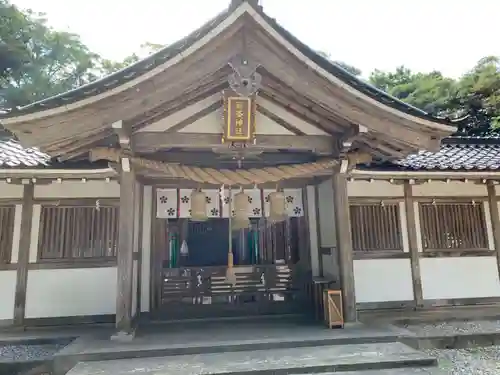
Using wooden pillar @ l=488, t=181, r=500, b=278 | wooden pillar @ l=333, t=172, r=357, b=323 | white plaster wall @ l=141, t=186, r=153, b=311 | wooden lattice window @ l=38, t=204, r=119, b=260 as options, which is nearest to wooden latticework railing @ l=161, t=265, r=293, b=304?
white plaster wall @ l=141, t=186, r=153, b=311

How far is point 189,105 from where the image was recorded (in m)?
5.96

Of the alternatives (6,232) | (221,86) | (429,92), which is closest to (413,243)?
(221,86)

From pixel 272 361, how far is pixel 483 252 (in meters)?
5.58

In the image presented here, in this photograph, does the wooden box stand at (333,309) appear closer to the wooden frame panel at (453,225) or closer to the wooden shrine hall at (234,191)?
the wooden shrine hall at (234,191)

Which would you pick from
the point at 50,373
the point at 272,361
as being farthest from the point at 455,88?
the point at 50,373

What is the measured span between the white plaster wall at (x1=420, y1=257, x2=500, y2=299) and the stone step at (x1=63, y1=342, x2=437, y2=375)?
3021mm

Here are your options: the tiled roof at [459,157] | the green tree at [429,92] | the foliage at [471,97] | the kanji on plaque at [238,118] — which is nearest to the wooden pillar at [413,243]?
the tiled roof at [459,157]

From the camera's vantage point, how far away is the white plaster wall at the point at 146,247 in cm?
726

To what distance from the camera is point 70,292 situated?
22.4 ft

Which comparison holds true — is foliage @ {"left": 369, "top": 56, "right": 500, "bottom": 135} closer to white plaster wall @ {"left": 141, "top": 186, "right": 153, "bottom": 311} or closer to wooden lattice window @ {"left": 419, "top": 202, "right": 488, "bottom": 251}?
wooden lattice window @ {"left": 419, "top": 202, "right": 488, "bottom": 251}

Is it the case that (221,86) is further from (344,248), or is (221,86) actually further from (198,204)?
(344,248)

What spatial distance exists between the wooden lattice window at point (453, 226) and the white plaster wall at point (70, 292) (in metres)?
6.20

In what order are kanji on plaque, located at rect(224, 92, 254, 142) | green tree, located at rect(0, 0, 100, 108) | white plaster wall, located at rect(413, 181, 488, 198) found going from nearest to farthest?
kanji on plaque, located at rect(224, 92, 254, 142) → white plaster wall, located at rect(413, 181, 488, 198) → green tree, located at rect(0, 0, 100, 108)

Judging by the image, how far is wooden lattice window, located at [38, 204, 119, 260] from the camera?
6.84 meters
